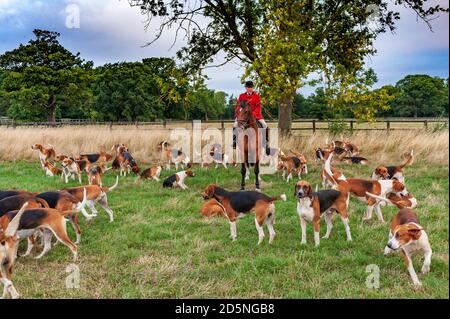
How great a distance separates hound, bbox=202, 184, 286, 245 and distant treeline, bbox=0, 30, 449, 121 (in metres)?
23.1

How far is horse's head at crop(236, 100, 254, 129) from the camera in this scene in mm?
10531

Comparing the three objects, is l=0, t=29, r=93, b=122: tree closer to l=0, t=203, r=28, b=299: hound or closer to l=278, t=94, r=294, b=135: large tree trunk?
l=278, t=94, r=294, b=135: large tree trunk

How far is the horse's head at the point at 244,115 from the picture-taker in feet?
34.6

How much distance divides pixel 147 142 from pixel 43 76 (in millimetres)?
25252

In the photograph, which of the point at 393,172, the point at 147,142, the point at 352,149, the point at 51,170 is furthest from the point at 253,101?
A: the point at 147,142

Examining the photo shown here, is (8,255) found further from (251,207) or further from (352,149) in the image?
(352,149)

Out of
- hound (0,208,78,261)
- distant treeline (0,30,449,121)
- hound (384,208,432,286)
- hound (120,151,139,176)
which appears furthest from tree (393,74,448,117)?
hound (0,208,78,261)

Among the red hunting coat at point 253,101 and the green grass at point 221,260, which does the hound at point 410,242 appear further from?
the red hunting coat at point 253,101

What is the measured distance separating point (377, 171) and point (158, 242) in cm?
491

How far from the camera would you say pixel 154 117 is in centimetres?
4650

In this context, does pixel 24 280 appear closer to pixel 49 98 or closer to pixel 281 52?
pixel 281 52

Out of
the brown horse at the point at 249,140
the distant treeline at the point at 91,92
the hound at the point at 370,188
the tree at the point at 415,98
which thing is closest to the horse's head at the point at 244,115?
the brown horse at the point at 249,140

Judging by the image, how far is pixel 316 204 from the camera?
5.91 m

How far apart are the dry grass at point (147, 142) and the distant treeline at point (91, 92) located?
40.9 ft
